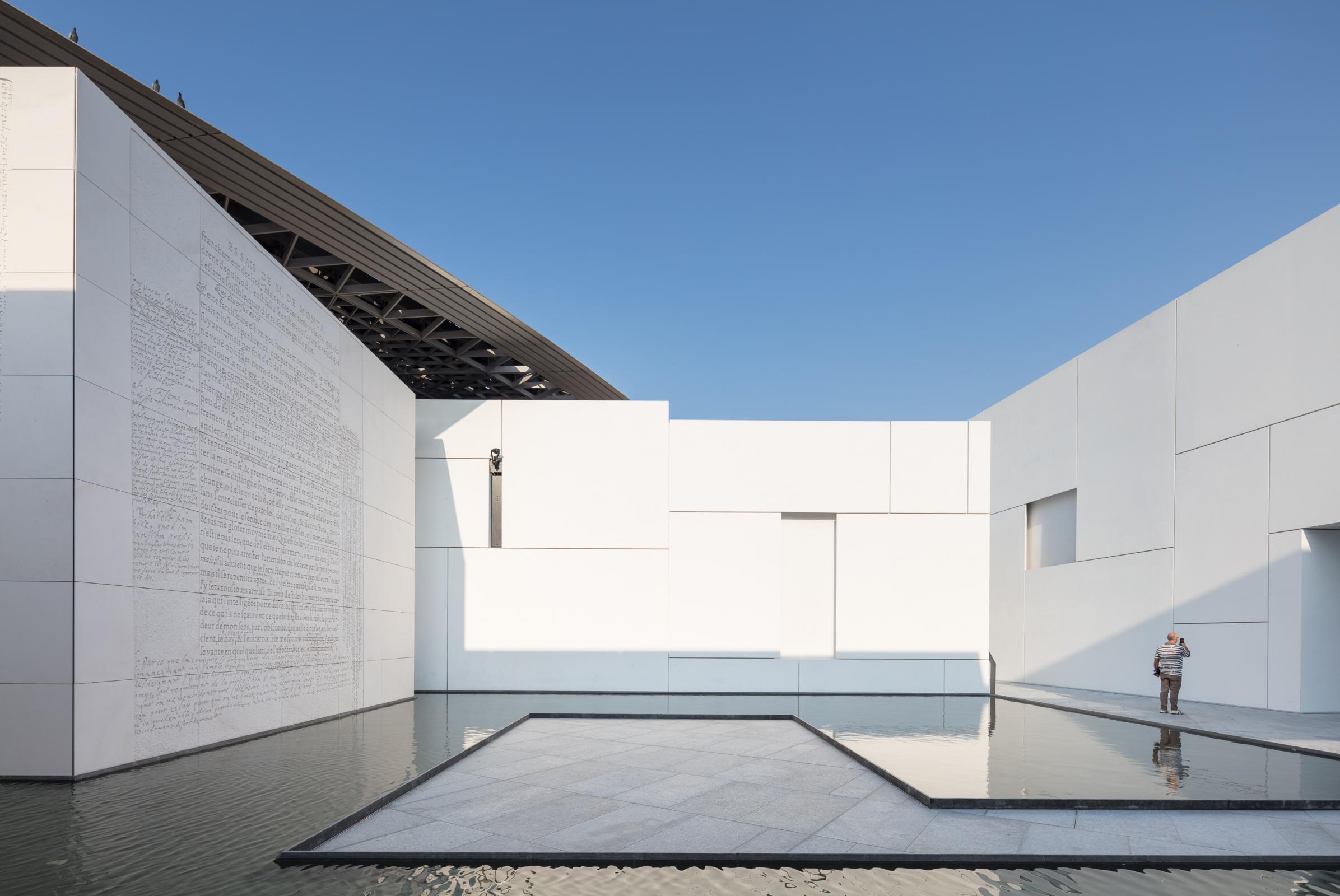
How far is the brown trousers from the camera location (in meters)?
11.6

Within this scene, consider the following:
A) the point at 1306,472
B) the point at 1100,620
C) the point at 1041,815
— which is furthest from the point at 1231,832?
the point at 1100,620

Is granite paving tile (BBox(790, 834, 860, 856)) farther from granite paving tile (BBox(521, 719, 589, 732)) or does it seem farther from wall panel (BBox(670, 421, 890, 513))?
wall panel (BBox(670, 421, 890, 513))

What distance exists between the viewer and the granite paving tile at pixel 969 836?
442 centimetres

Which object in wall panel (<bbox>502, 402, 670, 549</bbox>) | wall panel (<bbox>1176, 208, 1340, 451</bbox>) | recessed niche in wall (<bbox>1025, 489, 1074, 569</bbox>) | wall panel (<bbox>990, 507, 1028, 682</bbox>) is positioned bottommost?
wall panel (<bbox>990, 507, 1028, 682</bbox>)

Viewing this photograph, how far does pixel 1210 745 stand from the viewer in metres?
8.45

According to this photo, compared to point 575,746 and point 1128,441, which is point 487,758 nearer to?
point 575,746

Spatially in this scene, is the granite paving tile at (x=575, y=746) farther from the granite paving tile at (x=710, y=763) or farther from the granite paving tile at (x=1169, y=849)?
the granite paving tile at (x=1169, y=849)

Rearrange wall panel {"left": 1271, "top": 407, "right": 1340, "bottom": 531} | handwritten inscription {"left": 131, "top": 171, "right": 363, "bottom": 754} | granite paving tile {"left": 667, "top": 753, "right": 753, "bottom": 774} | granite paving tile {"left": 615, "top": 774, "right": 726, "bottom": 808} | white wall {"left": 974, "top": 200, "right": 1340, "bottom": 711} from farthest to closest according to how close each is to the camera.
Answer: white wall {"left": 974, "top": 200, "right": 1340, "bottom": 711}, wall panel {"left": 1271, "top": 407, "right": 1340, "bottom": 531}, handwritten inscription {"left": 131, "top": 171, "right": 363, "bottom": 754}, granite paving tile {"left": 667, "top": 753, "right": 753, "bottom": 774}, granite paving tile {"left": 615, "top": 774, "right": 726, "bottom": 808}

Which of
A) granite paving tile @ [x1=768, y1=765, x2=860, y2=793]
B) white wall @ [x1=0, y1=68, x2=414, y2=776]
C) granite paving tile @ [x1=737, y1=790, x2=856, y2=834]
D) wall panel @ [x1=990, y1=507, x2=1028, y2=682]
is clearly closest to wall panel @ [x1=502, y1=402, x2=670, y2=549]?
white wall @ [x1=0, y1=68, x2=414, y2=776]

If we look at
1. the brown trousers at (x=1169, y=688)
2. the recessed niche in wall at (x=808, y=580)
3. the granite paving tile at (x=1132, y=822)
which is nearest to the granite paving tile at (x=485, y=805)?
the granite paving tile at (x=1132, y=822)

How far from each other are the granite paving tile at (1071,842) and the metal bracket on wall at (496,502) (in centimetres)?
984

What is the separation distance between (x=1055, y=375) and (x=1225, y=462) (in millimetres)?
6201

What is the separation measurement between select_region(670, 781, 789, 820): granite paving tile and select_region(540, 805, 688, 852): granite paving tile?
0.62 ft

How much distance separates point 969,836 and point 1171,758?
13.2 feet
